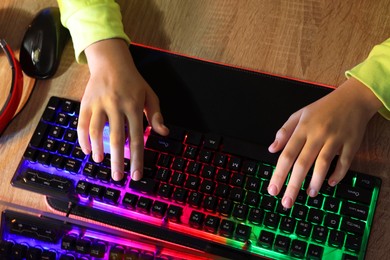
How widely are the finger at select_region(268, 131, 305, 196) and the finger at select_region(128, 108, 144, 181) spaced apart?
189 millimetres

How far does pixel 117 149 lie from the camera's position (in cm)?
66

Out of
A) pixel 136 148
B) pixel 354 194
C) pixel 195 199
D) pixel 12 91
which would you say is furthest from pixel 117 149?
pixel 354 194

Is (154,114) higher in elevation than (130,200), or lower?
higher

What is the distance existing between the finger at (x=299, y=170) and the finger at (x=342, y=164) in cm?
3

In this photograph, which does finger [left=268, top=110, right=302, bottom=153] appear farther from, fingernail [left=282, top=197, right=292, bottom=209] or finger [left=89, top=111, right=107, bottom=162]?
finger [left=89, top=111, right=107, bottom=162]

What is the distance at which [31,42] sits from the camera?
30.3 inches

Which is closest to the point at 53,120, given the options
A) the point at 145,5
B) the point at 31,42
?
the point at 31,42

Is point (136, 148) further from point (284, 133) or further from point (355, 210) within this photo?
point (355, 210)

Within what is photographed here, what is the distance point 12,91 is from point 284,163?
46cm

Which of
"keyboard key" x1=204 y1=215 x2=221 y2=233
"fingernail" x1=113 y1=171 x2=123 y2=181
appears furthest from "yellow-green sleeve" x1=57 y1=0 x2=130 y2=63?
"keyboard key" x1=204 y1=215 x2=221 y2=233

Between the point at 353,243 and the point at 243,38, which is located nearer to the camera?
the point at 353,243

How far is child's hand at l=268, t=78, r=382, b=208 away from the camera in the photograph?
0.62m

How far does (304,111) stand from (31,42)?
46 centimetres

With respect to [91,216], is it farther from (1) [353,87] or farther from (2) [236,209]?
(1) [353,87]
